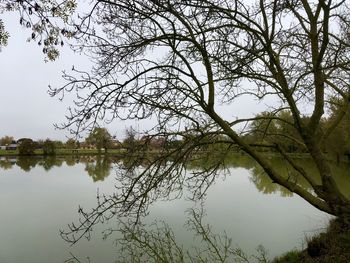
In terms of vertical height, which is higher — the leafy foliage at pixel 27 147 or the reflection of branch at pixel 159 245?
the leafy foliage at pixel 27 147

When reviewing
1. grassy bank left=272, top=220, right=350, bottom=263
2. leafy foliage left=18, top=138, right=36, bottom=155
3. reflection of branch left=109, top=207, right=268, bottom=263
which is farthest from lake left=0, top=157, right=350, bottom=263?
leafy foliage left=18, top=138, right=36, bottom=155

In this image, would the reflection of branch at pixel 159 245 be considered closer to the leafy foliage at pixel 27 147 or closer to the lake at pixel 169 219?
the lake at pixel 169 219

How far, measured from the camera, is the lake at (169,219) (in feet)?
34.0

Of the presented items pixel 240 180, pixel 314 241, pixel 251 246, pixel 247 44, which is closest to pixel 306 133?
pixel 247 44

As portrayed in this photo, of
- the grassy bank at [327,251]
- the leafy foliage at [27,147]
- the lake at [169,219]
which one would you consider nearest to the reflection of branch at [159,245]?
the lake at [169,219]

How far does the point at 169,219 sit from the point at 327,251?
16.4ft

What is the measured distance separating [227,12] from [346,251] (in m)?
4.94

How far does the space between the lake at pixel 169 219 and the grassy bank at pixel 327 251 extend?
107 centimetres

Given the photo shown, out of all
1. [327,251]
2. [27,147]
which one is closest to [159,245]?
[327,251]

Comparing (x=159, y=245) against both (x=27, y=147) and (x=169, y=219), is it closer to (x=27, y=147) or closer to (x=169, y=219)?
(x=169, y=219)

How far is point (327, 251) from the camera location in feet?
27.3

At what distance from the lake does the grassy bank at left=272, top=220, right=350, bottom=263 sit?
1.07 metres

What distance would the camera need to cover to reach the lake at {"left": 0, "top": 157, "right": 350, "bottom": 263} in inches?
408

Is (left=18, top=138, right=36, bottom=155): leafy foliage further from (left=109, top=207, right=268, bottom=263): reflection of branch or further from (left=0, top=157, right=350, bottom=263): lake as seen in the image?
(left=109, top=207, right=268, bottom=263): reflection of branch
